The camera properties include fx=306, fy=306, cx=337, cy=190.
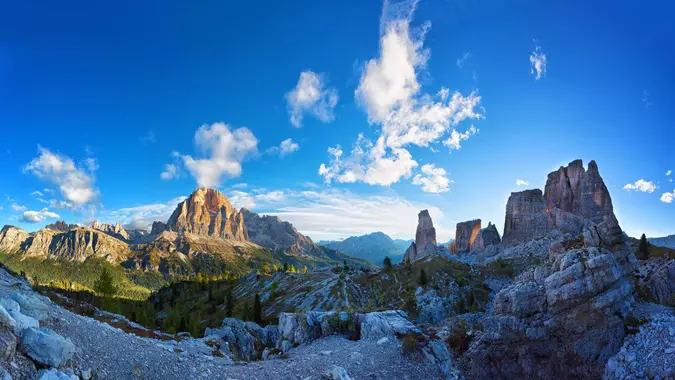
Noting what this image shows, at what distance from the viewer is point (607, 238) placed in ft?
201

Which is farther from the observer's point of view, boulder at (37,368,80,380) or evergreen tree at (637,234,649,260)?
evergreen tree at (637,234,649,260)

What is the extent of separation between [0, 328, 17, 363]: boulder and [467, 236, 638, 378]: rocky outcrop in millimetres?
37868

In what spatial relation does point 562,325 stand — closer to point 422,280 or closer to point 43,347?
point 43,347

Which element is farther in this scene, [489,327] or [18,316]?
[489,327]

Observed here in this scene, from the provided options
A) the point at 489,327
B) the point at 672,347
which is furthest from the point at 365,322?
the point at 672,347

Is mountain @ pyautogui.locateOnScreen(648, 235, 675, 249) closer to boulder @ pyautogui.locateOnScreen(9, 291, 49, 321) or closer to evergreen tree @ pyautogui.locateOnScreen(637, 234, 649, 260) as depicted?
evergreen tree @ pyautogui.locateOnScreen(637, 234, 649, 260)

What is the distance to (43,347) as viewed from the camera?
554 inches

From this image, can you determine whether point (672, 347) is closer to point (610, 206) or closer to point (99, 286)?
point (99, 286)

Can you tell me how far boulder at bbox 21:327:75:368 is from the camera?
1388 cm

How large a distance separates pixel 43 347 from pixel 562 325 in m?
46.1

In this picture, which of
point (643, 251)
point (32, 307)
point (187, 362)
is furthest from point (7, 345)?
point (643, 251)

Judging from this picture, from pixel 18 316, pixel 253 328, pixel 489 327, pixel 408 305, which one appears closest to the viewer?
pixel 18 316

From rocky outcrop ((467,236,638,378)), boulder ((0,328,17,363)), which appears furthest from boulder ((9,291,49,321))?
rocky outcrop ((467,236,638,378))

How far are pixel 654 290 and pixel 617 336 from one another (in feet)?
89.6
